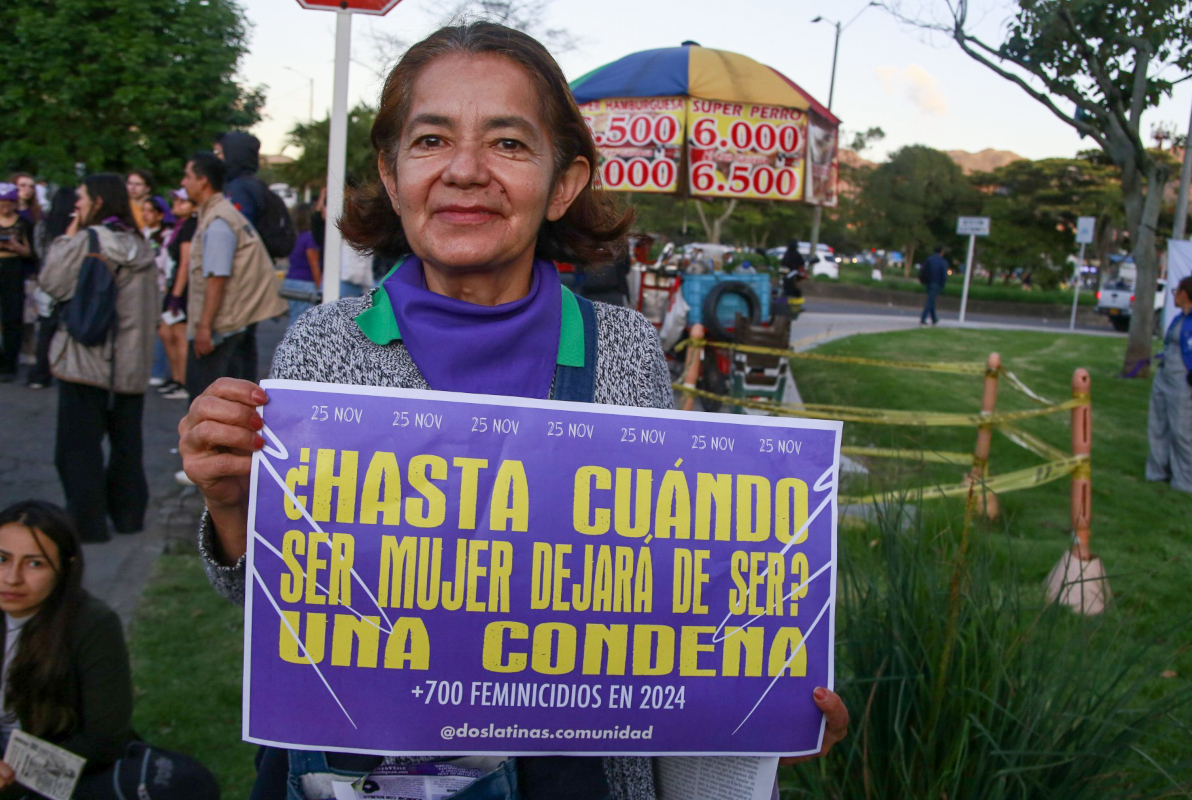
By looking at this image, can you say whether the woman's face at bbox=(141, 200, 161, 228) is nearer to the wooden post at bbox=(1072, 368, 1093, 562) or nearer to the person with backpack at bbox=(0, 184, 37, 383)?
the person with backpack at bbox=(0, 184, 37, 383)

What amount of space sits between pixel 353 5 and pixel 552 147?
7.75 feet

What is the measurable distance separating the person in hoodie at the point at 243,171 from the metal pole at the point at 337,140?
2854 mm

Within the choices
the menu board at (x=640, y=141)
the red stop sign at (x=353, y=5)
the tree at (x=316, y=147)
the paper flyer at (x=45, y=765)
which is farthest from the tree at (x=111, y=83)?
the paper flyer at (x=45, y=765)

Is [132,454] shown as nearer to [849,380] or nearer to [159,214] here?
[159,214]

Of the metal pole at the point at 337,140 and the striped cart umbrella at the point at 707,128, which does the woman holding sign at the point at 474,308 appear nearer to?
the metal pole at the point at 337,140

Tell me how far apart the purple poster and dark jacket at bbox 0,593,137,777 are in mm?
1688

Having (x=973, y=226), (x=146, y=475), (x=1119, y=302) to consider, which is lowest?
(x=146, y=475)

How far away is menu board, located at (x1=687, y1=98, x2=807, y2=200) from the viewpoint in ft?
29.7

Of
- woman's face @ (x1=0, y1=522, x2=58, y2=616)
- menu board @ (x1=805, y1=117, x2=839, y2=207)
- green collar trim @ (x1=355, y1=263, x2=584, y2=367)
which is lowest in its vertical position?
woman's face @ (x1=0, y1=522, x2=58, y2=616)

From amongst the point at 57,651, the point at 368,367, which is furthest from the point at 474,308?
the point at 57,651

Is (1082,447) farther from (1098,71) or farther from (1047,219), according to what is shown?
(1047,219)

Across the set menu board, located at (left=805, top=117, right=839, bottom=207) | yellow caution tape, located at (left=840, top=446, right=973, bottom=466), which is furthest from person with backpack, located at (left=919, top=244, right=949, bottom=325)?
yellow caution tape, located at (left=840, top=446, right=973, bottom=466)

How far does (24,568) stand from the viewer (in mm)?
2783

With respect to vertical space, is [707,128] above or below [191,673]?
above
